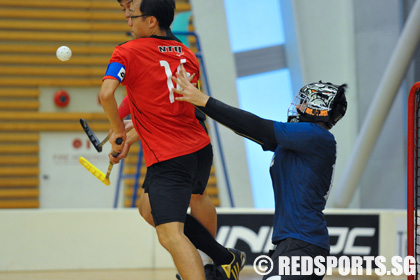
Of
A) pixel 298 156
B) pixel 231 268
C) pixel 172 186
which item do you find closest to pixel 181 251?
pixel 172 186

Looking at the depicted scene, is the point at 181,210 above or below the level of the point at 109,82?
below

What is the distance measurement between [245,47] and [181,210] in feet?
18.6

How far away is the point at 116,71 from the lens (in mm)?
2926

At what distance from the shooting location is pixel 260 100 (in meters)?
8.25

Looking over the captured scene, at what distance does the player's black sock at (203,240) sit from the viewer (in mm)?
3342

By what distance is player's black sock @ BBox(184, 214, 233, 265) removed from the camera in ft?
11.0

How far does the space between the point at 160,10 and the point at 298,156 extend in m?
1.10

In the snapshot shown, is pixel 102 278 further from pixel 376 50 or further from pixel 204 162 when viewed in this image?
pixel 376 50

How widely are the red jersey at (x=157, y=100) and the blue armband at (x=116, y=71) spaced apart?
1.3 inches

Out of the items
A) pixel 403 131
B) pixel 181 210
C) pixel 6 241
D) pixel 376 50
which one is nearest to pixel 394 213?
pixel 403 131

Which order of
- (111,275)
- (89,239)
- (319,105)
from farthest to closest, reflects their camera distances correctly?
(89,239), (111,275), (319,105)

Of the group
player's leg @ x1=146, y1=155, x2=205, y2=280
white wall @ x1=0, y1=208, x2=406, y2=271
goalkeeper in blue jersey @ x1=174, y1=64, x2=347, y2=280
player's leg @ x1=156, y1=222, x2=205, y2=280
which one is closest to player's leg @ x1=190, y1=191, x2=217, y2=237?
player's leg @ x1=146, y1=155, x2=205, y2=280

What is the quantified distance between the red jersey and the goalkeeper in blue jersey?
1.38 feet

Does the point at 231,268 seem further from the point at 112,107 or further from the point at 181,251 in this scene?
the point at 112,107
